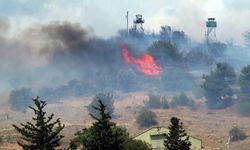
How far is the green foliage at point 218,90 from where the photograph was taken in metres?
147

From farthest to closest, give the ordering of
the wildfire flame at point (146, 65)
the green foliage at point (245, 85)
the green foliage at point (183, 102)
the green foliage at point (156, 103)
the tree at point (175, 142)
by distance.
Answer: the wildfire flame at point (146, 65), the green foliage at point (183, 102), the green foliage at point (156, 103), the green foliage at point (245, 85), the tree at point (175, 142)

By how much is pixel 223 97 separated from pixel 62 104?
52.1 meters

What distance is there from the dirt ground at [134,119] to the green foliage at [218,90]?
3.15 metres

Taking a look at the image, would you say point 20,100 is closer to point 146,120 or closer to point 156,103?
point 156,103

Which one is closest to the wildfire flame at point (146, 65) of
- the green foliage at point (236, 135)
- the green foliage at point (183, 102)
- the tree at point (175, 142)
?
the green foliage at point (183, 102)

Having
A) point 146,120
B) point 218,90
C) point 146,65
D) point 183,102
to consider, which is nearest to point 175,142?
point 146,120

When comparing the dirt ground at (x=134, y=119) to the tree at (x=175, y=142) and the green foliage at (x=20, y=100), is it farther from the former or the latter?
the tree at (x=175, y=142)

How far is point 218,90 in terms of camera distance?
147 metres

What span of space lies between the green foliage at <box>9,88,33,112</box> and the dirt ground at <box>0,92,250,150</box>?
2526 mm

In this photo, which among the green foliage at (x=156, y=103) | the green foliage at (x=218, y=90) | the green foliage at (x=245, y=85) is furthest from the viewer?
the green foliage at (x=218, y=90)

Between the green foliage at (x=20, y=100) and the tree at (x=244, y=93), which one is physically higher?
the green foliage at (x=20, y=100)

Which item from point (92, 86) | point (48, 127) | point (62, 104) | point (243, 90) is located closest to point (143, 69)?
point (92, 86)

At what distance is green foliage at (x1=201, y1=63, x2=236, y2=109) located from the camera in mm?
146762

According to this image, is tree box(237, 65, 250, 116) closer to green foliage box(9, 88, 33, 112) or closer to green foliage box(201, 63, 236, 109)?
green foliage box(201, 63, 236, 109)
